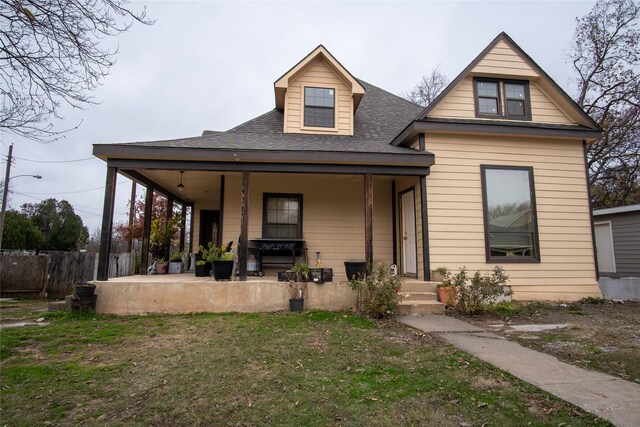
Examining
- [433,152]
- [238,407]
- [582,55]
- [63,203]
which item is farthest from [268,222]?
[63,203]

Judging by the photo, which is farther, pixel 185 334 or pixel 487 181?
pixel 487 181

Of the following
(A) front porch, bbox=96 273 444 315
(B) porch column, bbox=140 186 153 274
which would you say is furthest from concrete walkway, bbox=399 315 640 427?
(B) porch column, bbox=140 186 153 274

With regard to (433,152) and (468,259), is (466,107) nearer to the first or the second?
(433,152)

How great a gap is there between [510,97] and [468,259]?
428 cm

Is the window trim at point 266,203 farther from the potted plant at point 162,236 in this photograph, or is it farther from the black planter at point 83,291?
the black planter at point 83,291

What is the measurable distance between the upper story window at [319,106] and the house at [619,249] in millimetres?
9778

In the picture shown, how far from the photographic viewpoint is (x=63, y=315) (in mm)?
6324

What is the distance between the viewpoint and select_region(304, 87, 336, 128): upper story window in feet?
31.6

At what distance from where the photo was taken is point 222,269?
7.08 meters

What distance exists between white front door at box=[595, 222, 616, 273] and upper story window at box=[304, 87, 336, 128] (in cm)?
1077

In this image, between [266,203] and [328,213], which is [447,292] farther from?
[266,203]

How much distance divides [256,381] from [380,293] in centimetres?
342

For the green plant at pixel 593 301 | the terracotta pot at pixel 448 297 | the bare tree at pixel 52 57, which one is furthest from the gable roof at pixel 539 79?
the bare tree at pixel 52 57

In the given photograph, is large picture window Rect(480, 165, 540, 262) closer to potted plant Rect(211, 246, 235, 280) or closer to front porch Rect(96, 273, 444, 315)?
front porch Rect(96, 273, 444, 315)
